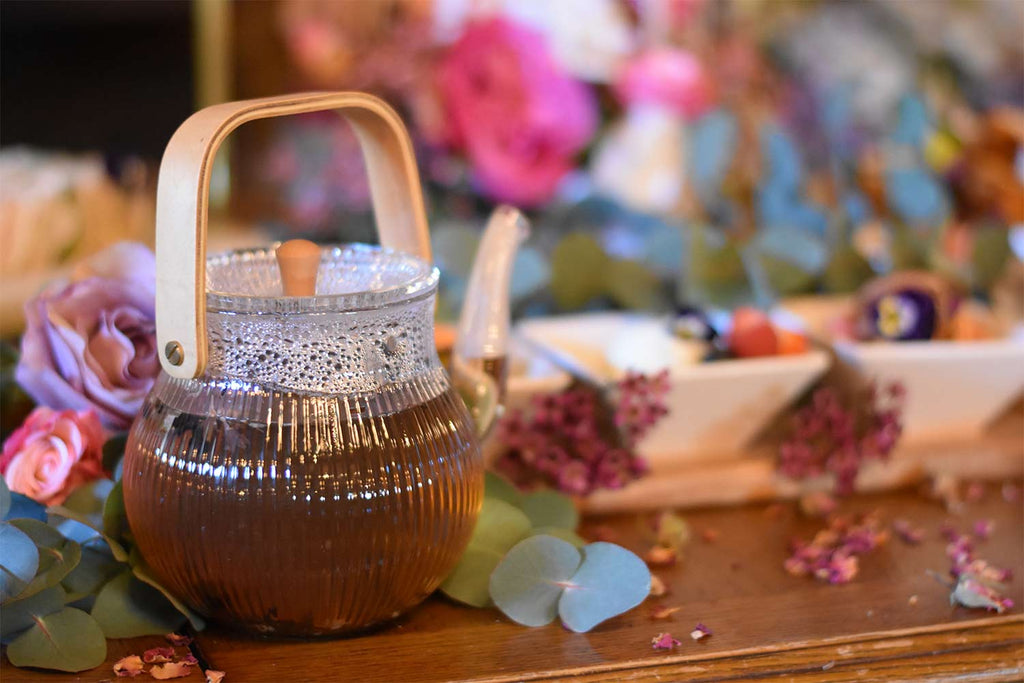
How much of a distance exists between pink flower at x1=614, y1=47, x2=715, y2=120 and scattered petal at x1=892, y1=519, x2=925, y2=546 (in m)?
0.69

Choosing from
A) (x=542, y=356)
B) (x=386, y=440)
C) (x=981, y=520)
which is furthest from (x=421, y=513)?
(x=981, y=520)

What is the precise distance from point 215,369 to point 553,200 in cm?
72

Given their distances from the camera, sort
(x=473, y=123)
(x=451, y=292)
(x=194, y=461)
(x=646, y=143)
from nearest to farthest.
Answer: (x=194, y=461), (x=451, y=292), (x=473, y=123), (x=646, y=143)

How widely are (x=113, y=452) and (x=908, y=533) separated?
0.46 metres

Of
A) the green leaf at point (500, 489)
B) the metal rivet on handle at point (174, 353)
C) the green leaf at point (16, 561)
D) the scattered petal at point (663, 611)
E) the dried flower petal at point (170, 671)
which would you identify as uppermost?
the metal rivet on handle at point (174, 353)

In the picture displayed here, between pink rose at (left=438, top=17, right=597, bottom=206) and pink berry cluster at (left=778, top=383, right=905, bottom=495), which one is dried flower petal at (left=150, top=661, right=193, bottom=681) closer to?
pink berry cluster at (left=778, top=383, right=905, bottom=495)

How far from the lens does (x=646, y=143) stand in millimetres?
1321

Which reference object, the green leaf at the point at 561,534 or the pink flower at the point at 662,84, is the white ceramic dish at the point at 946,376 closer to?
the green leaf at the point at 561,534

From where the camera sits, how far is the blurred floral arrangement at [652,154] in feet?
3.01

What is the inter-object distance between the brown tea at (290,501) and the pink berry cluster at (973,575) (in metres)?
0.28

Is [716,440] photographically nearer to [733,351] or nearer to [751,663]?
[733,351]

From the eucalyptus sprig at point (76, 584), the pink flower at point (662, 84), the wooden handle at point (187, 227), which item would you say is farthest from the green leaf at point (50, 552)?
the pink flower at point (662, 84)

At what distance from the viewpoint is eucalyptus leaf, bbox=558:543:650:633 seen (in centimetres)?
53

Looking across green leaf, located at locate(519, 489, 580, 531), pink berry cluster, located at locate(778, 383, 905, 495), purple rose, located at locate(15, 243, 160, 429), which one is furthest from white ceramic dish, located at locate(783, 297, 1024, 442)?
purple rose, located at locate(15, 243, 160, 429)
